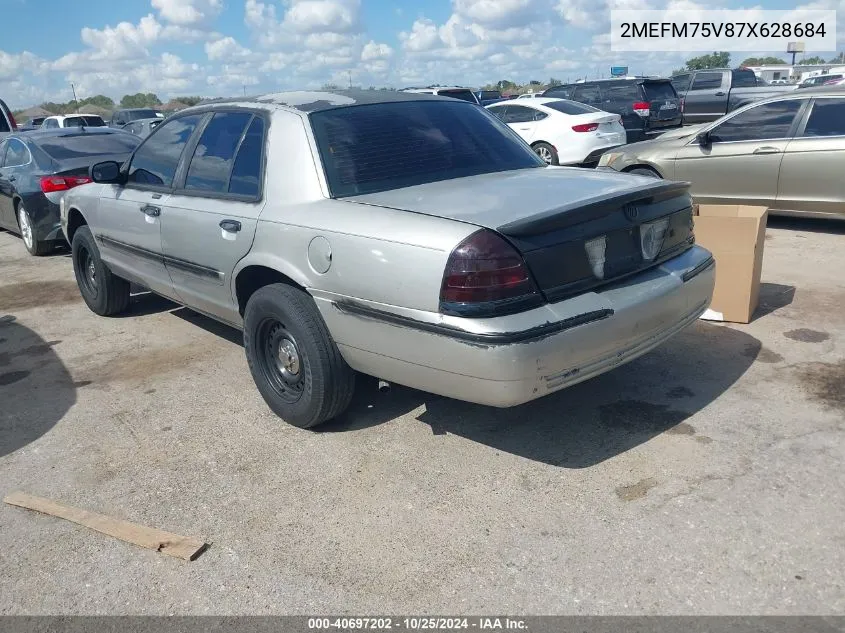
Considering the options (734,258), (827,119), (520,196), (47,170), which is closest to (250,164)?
(520,196)

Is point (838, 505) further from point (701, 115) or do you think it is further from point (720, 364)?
point (701, 115)

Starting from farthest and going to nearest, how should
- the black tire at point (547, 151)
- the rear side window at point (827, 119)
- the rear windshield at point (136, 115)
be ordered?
the rear windshield at point (136, 115), the black tire at point (547, 151), the rear side window at point (827, 119)

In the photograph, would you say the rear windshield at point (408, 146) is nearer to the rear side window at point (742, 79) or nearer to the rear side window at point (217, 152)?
the rear side window at point (217, 152)

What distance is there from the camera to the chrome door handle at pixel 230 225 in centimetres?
386

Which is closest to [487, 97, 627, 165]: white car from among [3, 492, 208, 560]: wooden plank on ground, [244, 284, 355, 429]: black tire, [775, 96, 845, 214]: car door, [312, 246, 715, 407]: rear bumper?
[775, 96, 845, 214]: car door

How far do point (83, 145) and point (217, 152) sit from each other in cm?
544

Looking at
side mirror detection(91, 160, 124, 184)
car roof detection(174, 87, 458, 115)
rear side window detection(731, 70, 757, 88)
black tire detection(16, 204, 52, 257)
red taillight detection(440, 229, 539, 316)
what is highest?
car roof detection(174, 87, 458, 115)

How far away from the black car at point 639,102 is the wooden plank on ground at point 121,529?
44.5 ft

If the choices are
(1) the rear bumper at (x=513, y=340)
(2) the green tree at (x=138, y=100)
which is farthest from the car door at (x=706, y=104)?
(2) the green tree at (x=138, y=100)

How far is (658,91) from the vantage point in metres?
15.2

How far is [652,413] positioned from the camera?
148 inches

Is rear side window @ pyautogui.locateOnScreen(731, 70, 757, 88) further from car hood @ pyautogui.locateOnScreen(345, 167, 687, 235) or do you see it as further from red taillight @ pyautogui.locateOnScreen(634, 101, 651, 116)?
car hood @ pyautogui.locateOnScreen(345, 167, 687, 235)

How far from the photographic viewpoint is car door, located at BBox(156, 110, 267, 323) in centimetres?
389

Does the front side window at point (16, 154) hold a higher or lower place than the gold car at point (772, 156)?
higher
